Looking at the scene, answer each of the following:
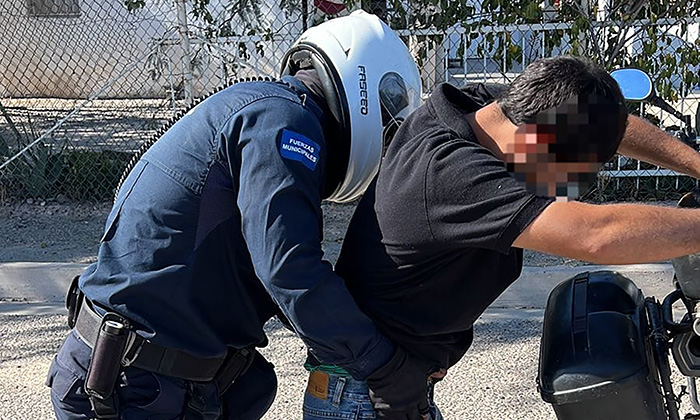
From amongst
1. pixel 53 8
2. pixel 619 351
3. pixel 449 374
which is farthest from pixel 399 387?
pixel 53 8

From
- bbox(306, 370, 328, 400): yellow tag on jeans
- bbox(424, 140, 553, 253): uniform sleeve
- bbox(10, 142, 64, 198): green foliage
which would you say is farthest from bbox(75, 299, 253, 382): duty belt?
bbox(10, 142, 64, 198): green foliage

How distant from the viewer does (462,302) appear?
203 centimetres

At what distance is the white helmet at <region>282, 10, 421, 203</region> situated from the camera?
2062 mm

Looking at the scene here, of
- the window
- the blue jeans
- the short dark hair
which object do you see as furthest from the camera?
the window

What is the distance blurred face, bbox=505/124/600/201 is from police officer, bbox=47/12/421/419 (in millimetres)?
384

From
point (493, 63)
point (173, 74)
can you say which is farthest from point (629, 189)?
point (173, 74)

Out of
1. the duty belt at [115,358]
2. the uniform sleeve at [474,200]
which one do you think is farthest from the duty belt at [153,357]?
the uniform sleeve at [474,200]

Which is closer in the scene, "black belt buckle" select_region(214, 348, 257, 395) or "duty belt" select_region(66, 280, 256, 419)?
"duty belt" select_region(66, 280, 256, 419)

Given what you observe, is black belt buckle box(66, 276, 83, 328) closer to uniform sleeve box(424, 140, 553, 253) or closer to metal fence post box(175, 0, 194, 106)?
uniform sleeve box(424, 140, 553, 253)

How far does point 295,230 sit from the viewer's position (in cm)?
186

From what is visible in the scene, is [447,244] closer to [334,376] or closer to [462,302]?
[462,302]

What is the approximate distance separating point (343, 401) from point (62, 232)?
4661mm

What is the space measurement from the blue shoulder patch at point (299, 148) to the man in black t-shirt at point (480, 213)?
0.18 metres

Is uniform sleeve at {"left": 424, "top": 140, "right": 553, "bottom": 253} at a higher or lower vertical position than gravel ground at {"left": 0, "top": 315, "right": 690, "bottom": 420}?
higher
